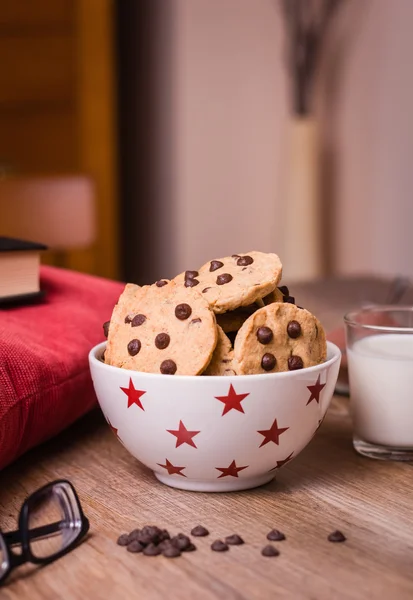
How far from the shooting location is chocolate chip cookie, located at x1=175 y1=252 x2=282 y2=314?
0.73 m

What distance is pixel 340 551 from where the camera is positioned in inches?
25.6

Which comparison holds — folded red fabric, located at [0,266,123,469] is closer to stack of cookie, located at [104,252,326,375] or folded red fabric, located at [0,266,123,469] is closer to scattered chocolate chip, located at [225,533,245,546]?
stack of cookie, located at [104,252,326,375]

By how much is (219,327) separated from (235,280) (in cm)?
5

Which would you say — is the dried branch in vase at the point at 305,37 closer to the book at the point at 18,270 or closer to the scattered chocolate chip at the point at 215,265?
the book at the point at 18,270

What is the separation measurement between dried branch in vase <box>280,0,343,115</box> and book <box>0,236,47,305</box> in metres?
2.16

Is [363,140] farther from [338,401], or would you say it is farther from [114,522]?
[114,522]

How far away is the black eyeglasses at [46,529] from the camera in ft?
2.03

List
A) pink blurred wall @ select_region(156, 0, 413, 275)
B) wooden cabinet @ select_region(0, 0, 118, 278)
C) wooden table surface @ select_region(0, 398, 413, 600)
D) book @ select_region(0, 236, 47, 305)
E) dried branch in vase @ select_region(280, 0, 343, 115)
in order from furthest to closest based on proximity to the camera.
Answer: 1. wooden cabinet @ select_region(0, 0, 118, 278)
2. dried branch in vase @ select_region(280, 0, 343, 115)
3. pink blurred wall @ select_region(156, 0, 413, 275)
4. book @ select_region(0, 236, 47, 305)
5. wooden table surface @ select_region(0, 398, 413, 600)

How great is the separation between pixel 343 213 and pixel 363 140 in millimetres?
283

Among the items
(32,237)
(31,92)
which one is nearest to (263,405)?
(32,237)

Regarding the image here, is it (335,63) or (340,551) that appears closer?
(340,551)

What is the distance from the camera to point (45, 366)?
33.4 inches

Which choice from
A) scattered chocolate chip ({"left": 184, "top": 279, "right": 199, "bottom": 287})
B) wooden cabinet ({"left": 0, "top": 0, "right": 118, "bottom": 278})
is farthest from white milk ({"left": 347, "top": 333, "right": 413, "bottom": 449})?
wooden cabinet ({"left": 0, "top": 0, "right": 118, "bottom": 278})

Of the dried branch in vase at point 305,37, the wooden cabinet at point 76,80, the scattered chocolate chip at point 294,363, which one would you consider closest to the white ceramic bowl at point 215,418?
the scattered chocolate chip at point 294,363
